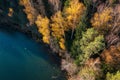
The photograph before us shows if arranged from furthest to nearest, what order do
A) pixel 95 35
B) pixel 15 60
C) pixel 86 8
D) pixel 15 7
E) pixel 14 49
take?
pixel 15 7, pixel 14 49, pixel 15 60, pixel 86 8, pixel 95 35

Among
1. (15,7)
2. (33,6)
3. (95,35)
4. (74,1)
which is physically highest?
(15,7)

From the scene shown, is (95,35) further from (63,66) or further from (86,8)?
(63,66)

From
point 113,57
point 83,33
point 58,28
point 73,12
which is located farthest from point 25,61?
point 113,57

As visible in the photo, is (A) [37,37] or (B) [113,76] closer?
(B) [113,76]

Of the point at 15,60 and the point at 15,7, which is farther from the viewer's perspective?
the point at 15,7

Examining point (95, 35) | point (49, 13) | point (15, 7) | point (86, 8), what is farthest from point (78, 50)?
point (15, 7)

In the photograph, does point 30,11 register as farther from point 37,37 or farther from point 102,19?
point 102,19

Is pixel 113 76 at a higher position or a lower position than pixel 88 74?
lower

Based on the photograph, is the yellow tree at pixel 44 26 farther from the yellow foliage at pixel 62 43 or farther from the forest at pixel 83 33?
the yellow foliage at pixel 62 43
